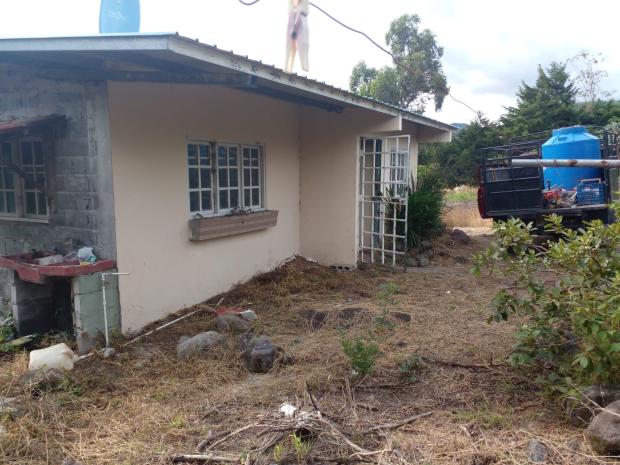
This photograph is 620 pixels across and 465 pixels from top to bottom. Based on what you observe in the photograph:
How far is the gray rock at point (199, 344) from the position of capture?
186 inches

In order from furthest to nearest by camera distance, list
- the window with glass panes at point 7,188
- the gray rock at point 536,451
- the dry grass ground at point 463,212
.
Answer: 1. the dry grass ground at point 463,212
2. the window with glass panes at point 7,188
3. the gray rock at point 536,451

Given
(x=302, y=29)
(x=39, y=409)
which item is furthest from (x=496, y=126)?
(x=39, y=409)

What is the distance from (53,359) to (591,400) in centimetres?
405

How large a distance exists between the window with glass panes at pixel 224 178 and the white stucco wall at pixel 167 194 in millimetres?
165

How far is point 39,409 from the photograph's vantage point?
356 cm

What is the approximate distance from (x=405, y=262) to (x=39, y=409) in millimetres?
6153

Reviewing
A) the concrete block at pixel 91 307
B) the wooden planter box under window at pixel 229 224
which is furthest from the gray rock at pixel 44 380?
the wooden planter box under window at pixel 229 224

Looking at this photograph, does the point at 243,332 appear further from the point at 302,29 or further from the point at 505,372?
the point at 302,29

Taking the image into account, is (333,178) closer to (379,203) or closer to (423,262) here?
(379,203)

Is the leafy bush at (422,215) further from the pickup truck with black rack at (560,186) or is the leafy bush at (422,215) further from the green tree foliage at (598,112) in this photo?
the green tree foliage at (598,112)

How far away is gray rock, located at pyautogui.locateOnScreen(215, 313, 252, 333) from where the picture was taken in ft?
17.9

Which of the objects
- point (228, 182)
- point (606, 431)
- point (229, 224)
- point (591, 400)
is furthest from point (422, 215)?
point (606, 431)

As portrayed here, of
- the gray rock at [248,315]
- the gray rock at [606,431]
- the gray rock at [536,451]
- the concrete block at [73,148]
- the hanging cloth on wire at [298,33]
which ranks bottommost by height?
the gray rock at [536,451]

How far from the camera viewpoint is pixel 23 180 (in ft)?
19.4
